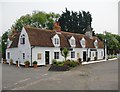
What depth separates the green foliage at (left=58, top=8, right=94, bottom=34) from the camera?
65.1 m

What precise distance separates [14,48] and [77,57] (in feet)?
39.0

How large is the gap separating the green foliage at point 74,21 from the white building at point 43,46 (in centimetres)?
2079

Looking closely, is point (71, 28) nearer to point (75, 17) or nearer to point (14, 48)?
point (75, 17)

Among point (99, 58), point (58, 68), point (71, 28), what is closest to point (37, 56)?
point (58, 68)

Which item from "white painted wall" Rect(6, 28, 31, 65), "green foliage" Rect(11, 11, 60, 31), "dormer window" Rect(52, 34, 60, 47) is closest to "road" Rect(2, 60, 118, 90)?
"white painted wall" Rect(6, 28, 31, 65)

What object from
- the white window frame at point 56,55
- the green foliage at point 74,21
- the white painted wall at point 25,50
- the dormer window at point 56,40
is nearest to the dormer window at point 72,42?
the dormer window at point 56,40

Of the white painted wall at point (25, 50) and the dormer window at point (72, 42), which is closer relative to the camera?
the white painted wall at point (25, 50)

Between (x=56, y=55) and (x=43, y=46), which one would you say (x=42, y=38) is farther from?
(x=56, y=55)

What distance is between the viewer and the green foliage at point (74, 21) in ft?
214

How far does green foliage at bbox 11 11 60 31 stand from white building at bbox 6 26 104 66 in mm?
17368

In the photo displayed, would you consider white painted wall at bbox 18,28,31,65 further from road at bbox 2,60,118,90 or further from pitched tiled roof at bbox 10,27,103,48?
road at bbox 2,60,118,90

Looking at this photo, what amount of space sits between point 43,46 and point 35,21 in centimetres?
2667

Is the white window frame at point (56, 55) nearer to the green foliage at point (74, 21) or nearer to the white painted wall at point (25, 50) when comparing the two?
the white painted wall at point (25, 50)

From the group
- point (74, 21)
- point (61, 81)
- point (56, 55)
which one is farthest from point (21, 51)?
point (74, 21)
